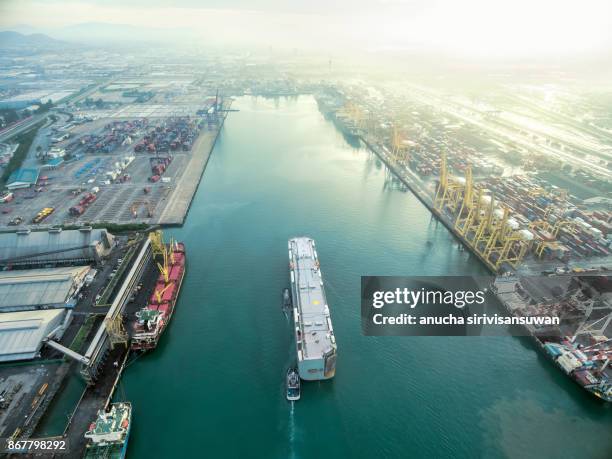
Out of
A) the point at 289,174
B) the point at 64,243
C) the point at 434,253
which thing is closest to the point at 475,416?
the point at 434,253

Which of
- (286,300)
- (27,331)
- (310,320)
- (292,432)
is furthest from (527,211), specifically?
(27,331)

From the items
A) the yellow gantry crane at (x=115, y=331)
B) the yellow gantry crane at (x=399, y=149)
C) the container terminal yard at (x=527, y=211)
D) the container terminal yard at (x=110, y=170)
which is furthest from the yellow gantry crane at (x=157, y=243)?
the yellow gantry crane at (x=399, y=149)

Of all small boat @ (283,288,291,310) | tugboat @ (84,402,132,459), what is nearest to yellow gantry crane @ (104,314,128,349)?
tugboat @ (84,402,132,459)

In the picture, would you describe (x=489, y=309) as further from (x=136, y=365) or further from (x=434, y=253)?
(x=136, y=365)

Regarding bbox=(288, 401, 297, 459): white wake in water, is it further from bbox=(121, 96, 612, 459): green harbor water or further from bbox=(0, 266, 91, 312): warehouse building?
bbox=(0, 266, 91, 312): warehouse building

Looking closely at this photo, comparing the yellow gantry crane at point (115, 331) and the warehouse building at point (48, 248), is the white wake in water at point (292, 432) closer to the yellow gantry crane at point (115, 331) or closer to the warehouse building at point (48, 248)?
the yellow gantry crane at point (115, 331)

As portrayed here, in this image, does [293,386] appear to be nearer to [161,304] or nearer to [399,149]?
[161,304]
